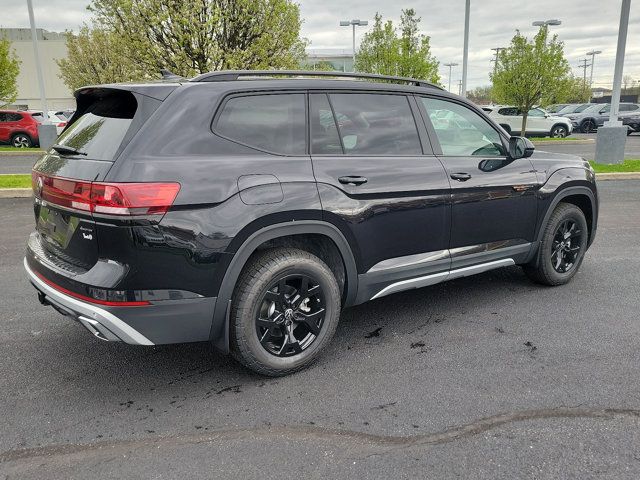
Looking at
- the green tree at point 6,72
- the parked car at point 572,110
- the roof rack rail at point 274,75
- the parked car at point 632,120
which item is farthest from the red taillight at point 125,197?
the parked car at point 572,110

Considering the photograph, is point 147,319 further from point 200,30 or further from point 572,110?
point 572,110

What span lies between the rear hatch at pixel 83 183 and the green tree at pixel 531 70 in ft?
68.0

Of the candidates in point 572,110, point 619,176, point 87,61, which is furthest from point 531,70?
point 87,61

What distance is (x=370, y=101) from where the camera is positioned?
360 centimetres

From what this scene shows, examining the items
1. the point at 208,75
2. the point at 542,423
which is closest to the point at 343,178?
the point at 208,75

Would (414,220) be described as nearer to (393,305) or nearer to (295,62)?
(393,305)

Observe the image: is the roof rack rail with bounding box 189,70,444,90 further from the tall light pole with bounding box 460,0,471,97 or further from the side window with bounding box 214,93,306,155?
the tall light pole with bounding box 460,0,471,97

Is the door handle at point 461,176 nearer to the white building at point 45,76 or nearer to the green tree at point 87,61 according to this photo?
the green tree at point 87,61

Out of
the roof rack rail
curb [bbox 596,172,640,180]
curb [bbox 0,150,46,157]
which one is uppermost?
the roof rack rail

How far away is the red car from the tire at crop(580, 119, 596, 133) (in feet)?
91.7

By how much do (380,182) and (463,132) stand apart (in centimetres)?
109

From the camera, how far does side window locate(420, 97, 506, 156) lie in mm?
3875

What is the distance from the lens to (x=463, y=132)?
13.4ft

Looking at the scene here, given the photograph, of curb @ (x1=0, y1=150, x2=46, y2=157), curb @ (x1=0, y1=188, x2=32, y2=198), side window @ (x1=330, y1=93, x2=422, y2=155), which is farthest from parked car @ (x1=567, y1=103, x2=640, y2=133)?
side window @ (x1=330, y1=93, x2=422, y2=155)
